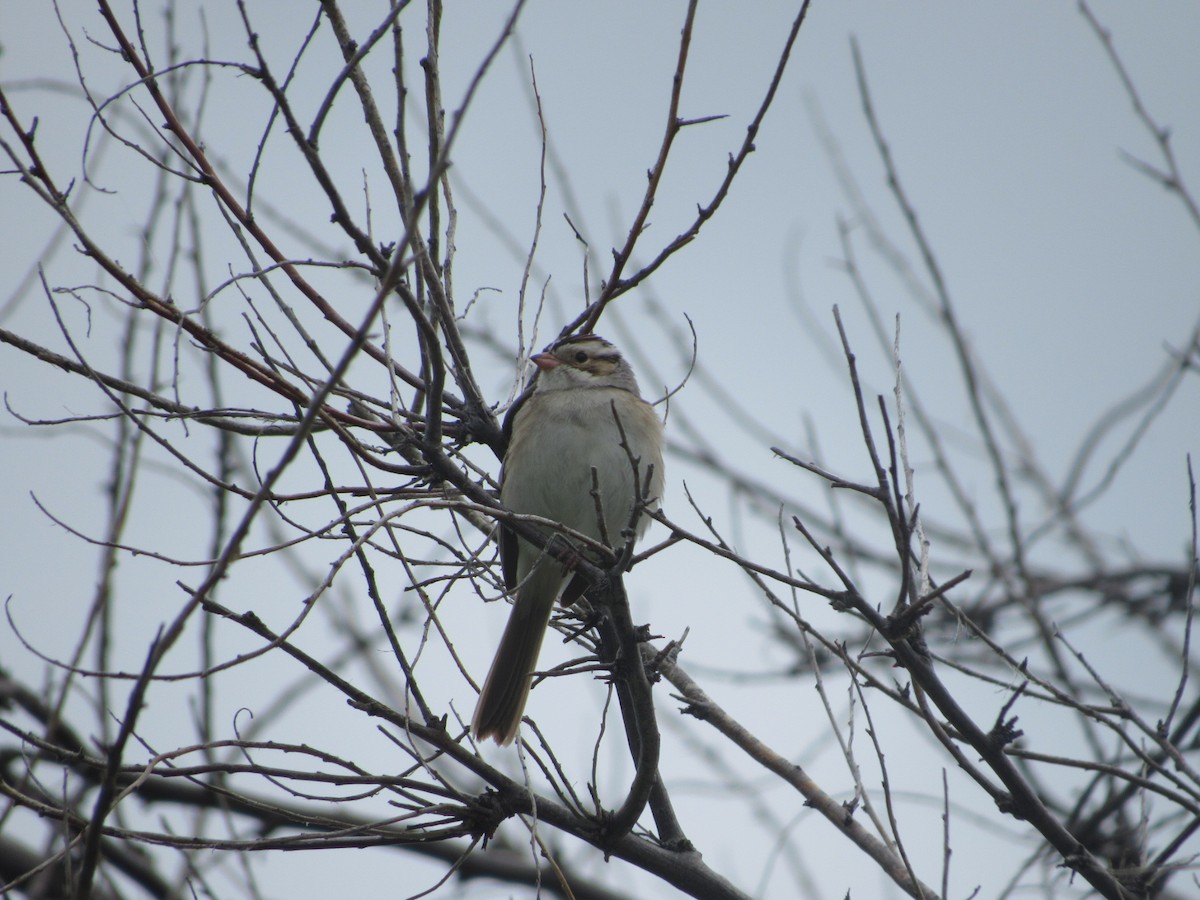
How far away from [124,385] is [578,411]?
2118mm

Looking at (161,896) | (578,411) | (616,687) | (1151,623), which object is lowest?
(161,896)

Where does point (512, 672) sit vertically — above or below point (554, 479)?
below

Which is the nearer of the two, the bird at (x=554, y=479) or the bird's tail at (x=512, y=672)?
the bird's tail at (x=512, y=672)

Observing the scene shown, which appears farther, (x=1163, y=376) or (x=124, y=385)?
(x=1163, y=376)

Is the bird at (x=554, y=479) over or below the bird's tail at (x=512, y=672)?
over

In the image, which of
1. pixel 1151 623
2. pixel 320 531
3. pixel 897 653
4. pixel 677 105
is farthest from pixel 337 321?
pixel 1151 623

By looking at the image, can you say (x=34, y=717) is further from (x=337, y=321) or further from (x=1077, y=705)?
(x=1077, y=705)

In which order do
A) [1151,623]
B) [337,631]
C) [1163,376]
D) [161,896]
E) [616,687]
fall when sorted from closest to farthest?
[616,687] → [161,896] → [1163,376] → [337,631] → [1151,623]

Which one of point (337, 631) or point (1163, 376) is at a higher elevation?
point (1163, 376)

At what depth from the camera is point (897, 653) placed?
2.81 meters

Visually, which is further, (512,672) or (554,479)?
(554,479)

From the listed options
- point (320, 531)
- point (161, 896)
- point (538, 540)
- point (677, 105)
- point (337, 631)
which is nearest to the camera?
point (320, 531)

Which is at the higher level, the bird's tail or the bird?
the bird

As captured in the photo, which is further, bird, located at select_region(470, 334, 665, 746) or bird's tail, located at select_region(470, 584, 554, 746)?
bird, located at select_region(470, 334, 665, 746)
